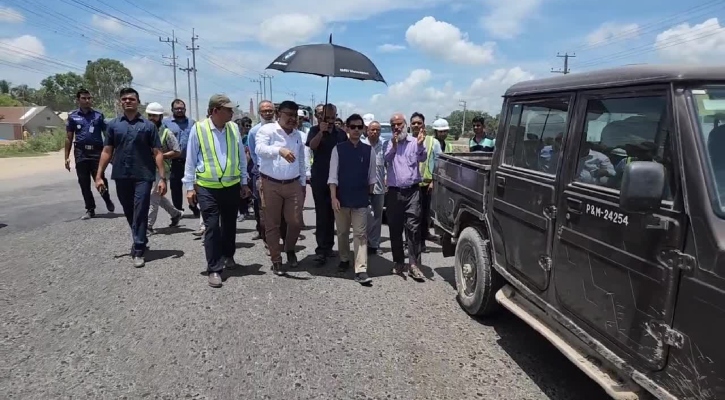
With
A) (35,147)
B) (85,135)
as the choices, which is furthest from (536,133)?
(35,147)

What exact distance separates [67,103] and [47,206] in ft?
348

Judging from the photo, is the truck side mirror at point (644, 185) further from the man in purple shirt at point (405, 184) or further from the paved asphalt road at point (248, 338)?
the man in purple shirt at point (405, 184)

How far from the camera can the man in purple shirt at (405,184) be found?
539 centimetres

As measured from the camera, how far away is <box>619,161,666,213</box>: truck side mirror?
2.18 m

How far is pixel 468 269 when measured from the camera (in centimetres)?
463

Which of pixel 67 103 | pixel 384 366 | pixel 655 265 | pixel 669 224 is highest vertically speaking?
pixel 67 103

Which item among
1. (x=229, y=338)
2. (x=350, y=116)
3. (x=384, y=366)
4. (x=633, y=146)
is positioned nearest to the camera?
(x=633, y=146)

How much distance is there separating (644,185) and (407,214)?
11.2 ft

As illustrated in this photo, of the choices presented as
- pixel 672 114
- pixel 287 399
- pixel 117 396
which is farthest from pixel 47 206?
pixel 672 114

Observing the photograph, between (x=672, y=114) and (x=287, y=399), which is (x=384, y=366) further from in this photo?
(x=672, y=114)

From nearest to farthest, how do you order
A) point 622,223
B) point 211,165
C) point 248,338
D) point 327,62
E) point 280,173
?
point 622,223 → point 248,338 → point 211,165 → point 280,173 → point 327,62

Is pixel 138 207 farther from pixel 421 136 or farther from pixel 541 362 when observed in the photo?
pixel 541 362

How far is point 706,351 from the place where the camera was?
2.04 meters

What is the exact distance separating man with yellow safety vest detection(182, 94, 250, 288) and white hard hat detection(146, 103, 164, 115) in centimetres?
242
